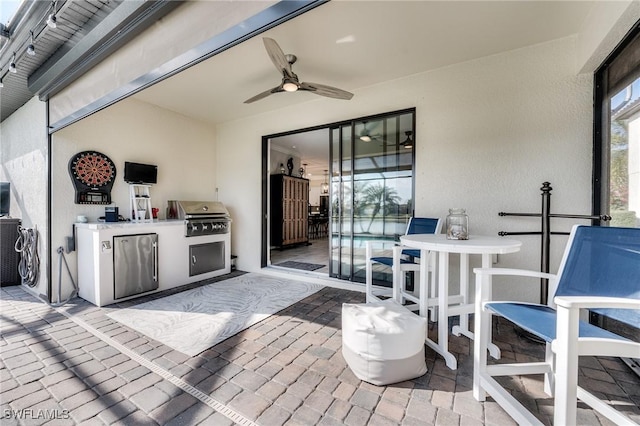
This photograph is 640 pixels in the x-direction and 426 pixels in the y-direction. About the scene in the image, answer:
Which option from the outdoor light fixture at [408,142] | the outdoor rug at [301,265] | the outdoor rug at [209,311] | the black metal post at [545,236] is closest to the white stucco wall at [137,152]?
the outdoor rug at [209,311]

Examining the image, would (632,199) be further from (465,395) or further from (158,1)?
(158,1)

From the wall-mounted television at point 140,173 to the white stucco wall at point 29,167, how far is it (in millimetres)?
883

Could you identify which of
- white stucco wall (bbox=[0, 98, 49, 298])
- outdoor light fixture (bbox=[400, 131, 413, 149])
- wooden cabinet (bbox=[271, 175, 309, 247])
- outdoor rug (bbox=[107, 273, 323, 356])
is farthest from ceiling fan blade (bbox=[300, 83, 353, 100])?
wooden cabinet (bbox=[271, 175, 309, 247])

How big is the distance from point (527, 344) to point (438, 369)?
1.02 metres

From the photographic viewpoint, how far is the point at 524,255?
295 cm

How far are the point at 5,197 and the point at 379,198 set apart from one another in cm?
663

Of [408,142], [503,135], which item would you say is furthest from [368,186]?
[503,135]

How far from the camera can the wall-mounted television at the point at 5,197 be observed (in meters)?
4.76

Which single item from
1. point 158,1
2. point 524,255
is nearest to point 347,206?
point 524,255

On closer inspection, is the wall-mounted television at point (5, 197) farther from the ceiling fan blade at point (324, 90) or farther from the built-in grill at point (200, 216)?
the ceiling fan blade at point (324, 90)

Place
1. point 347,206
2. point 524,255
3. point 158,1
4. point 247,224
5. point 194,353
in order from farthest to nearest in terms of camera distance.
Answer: point 247,224 < point 347,206 < point 524,255 < point 194,353 < point 158,1

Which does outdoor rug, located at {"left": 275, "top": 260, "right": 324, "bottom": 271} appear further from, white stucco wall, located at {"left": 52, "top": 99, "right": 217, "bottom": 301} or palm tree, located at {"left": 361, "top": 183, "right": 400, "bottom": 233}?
white stucco wall, located at {"left": 52, "top": 99, "right": 217, "bottom": 301}

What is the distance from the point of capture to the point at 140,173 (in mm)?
4238

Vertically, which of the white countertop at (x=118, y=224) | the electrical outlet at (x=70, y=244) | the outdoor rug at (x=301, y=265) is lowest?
the outdoor rug at (x=301, y=265)
